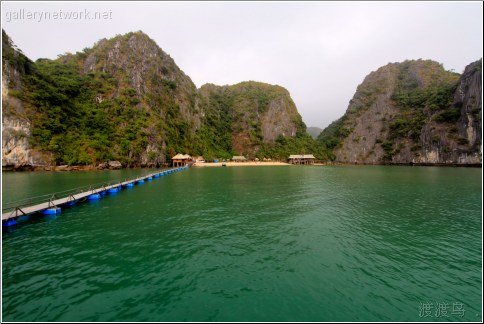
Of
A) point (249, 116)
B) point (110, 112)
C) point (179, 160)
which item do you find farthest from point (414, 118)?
point (110, 112)

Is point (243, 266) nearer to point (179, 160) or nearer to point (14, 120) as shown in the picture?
point (179, 160)

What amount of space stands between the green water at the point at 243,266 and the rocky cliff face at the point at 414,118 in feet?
395

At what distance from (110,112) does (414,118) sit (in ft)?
546

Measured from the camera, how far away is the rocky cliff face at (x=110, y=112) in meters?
71.1

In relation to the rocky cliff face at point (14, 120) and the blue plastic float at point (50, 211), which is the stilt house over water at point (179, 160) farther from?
the blue plastic float at point (50, 211)

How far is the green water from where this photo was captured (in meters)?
7.81

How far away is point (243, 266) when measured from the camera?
424 inches

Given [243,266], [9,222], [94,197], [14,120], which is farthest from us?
[14,120]

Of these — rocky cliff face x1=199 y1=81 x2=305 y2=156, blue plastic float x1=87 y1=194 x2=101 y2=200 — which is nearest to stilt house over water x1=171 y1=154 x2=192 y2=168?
rocky cliff face x1=199 y1=81 x2=305 y2=156

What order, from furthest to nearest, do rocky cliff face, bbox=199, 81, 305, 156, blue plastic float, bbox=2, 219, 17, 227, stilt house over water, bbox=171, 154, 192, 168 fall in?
rocky cliff face, bbox=199, 81, 305, 156 < stilt house over water, bbox=171, 154, 192, 168 < blue plastic float, bbox=2, 219, 17, 227

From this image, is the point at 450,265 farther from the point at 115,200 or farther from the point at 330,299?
the point at 115,200

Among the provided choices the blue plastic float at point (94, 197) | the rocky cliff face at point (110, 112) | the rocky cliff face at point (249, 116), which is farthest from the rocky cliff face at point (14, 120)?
the rocky cliff face at point (249, 116)

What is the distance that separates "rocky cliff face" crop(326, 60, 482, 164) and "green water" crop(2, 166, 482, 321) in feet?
395

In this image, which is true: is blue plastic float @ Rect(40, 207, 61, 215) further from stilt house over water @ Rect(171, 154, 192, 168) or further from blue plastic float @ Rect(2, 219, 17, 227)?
stilt house over water @ Rect(171, 154, 192, 168)
